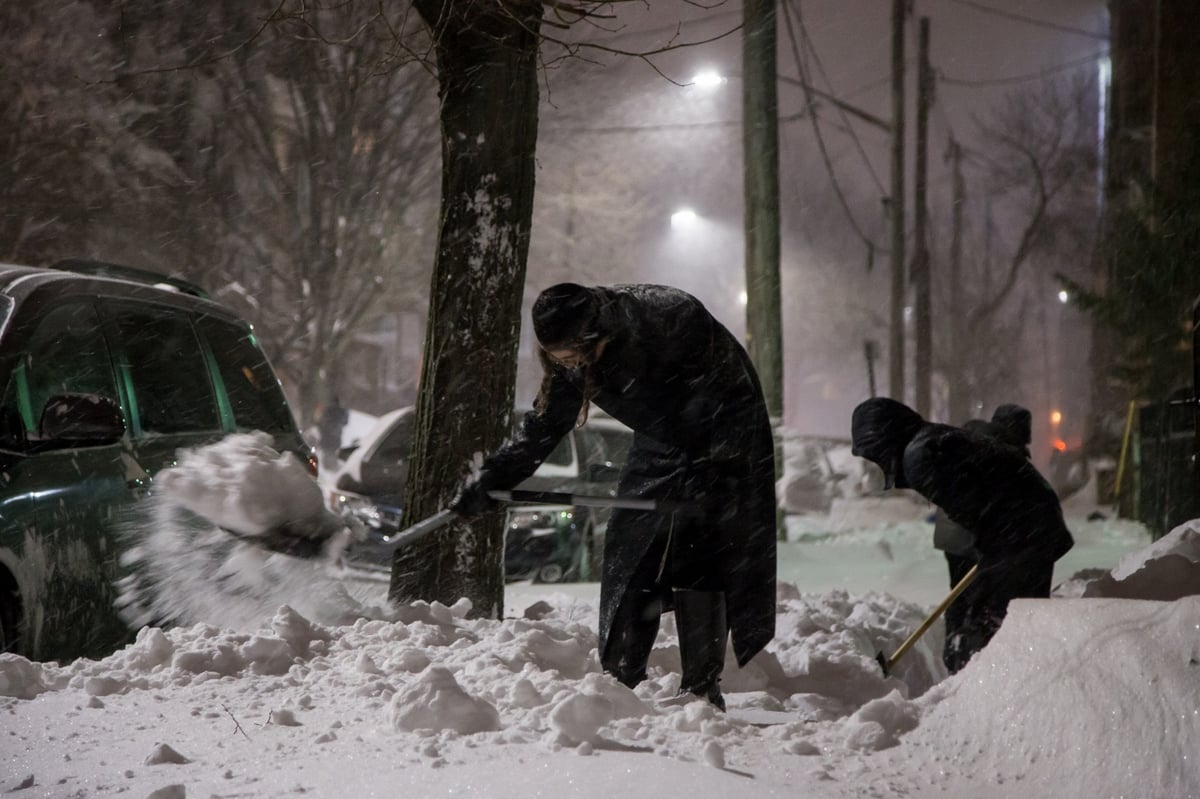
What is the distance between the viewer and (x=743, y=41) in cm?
1142

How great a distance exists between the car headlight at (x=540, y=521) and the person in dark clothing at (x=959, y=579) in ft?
11.8

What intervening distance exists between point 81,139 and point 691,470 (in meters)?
15.3

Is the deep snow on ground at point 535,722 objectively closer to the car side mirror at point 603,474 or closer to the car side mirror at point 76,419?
the car side mirror at point 76,419

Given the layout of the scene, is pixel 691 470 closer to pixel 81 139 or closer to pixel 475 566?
pixel 475 566

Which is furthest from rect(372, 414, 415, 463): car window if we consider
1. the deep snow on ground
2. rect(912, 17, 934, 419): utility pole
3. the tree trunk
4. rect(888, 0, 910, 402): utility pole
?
rect(912, 17, 934, 419): utility pole

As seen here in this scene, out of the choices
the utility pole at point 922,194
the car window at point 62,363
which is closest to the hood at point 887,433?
the car window at point 62,363

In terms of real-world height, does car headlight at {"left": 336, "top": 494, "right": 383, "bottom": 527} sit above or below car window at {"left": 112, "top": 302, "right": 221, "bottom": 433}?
below

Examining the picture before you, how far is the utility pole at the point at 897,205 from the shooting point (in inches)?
792

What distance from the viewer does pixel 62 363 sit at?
15.9ft

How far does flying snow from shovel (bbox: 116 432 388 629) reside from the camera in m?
4.43

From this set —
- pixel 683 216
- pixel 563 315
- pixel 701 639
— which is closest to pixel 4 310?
pixel 563 315

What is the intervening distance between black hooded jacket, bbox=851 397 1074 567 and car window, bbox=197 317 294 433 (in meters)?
2.80

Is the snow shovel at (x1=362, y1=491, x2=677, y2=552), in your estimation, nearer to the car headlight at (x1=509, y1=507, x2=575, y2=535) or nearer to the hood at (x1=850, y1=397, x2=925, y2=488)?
the hood at (x1=850, y1=397, x2=925, y2=488)

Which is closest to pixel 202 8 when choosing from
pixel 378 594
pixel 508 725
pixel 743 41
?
pixel 743 41
